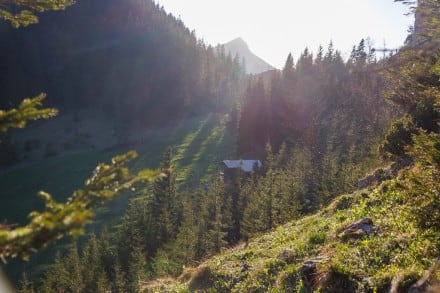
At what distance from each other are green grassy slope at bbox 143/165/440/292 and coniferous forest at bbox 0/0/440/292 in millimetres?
54

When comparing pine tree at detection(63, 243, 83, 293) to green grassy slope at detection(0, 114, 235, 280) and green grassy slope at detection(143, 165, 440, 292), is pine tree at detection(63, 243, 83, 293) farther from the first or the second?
green grassy slope at detection(143, 165, 440, 292)

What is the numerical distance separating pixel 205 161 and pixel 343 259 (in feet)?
229

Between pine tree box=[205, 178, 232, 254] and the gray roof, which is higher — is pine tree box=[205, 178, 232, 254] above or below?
below

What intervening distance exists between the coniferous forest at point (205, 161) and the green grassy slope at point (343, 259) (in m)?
0.05

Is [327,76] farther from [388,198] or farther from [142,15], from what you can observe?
[142,15]

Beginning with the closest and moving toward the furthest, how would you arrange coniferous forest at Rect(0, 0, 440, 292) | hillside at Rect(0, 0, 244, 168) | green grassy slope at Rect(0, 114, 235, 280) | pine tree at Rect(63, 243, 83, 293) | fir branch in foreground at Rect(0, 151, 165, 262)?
fir branch in foreground at Rect(0, 151, 165, 262) → coniferous forest at Rect(0, 0, 440, 292) → pine tree at Rect(63, 243, 83, 293) → green grassy slope at Rect(0, 114, 235, 280) → hillside at Rect(0, 0, 244, 168)

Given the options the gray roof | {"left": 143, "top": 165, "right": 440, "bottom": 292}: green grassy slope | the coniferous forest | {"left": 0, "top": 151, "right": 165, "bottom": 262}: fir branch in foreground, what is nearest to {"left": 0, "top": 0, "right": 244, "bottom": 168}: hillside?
the coniferous forest

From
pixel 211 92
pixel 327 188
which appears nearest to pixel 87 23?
pixel 211 92

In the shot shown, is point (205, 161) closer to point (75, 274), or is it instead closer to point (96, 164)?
point (96, 164)

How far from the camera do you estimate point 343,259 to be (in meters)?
8.92

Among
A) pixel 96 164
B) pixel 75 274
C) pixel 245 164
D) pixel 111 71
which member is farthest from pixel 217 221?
pixel 111 71

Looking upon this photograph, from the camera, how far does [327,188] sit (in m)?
32.7

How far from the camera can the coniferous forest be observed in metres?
6.95

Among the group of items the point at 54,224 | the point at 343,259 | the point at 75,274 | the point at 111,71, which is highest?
the point at 111,71
